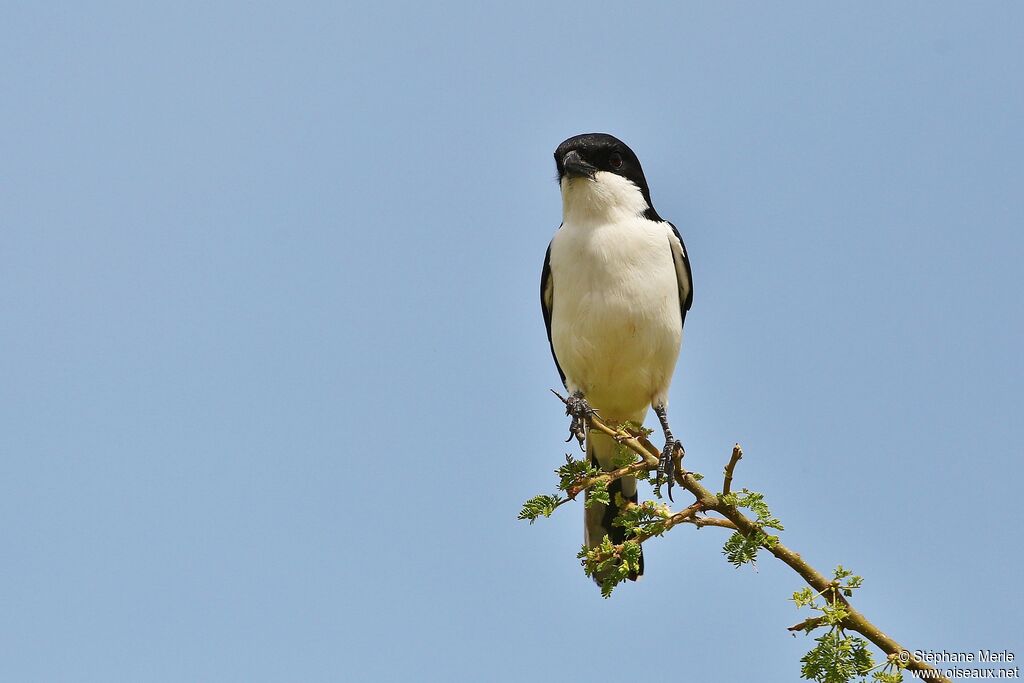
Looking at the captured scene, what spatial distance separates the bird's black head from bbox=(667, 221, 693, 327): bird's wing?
0.22 metres

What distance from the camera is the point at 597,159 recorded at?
6.92 meters

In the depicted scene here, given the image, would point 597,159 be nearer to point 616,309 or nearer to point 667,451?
point 616,309

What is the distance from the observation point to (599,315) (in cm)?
641

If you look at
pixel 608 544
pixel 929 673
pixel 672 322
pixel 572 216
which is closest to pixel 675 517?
pixel 608 544

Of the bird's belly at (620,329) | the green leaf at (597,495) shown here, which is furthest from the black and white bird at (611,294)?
the green leaf at (597,495)

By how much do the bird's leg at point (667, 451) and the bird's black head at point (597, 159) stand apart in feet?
4.18

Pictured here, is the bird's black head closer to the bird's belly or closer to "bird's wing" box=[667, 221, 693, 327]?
"bird's wing" box=[667, 221, 693, 327]

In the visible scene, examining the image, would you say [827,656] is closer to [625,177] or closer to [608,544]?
[608,544]

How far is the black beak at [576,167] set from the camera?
6805 mm

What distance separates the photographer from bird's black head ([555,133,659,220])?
6.83 meters

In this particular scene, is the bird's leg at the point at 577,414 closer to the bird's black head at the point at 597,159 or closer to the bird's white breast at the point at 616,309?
the bird's white breast at the point at 616,309

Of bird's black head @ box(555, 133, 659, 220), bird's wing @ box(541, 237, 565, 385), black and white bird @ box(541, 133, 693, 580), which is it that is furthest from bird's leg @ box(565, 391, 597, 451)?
bird's black head @ box(555, 133, 659, 220)

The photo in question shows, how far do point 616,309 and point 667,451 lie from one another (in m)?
1.09

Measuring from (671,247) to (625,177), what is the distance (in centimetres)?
55
